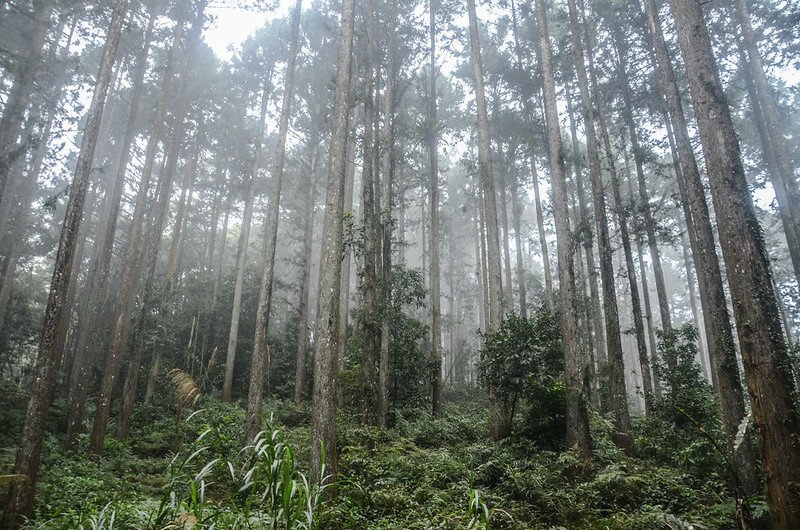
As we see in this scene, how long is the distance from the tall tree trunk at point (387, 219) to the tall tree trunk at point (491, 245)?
2888mm

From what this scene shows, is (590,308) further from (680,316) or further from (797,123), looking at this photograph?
(680,316)

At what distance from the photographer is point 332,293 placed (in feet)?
24.1

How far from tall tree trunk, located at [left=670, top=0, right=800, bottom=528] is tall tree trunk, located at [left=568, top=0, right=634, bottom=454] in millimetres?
5018

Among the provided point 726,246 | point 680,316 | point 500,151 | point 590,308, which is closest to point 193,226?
point 500,151

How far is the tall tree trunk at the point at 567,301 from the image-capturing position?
852 cm

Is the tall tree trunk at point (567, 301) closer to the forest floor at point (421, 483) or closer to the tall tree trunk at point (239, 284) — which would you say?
the forest floor at point (421, 483)

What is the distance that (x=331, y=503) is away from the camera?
19.5ft

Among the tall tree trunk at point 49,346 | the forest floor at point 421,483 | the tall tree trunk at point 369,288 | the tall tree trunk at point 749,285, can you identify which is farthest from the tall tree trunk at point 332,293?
the tall tree trunk at point 749,285

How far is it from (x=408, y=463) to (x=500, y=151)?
17.5 meters

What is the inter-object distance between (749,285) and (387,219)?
9190 mm

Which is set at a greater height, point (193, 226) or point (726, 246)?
point (193, 226)

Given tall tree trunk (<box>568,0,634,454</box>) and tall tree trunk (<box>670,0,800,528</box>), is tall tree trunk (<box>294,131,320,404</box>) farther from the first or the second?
tall tree trunk (<box>670,0,800,528</box>)

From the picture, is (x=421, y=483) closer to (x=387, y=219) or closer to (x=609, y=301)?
(x=609, y=301)

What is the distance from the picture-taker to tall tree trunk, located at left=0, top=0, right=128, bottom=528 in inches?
242
